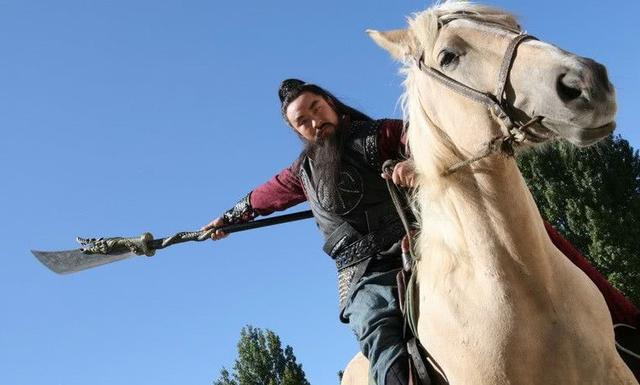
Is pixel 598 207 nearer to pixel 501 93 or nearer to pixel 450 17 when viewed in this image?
pixel 450 17

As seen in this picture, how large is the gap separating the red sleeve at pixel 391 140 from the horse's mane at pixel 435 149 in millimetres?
646

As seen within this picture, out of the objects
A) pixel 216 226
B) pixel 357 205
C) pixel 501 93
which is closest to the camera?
pixel 501 93

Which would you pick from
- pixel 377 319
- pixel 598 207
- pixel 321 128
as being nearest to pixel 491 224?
pixel 377 319

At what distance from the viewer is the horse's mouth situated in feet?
10.8

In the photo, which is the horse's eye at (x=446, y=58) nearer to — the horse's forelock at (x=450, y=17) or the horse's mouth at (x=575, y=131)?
the horse's forelock at (x=450, y=17)

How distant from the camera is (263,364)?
1484 inches

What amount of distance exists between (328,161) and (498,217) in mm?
1601

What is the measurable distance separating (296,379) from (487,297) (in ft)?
109

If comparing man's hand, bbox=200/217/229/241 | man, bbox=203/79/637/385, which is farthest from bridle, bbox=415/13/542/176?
man's hand, bbox=200/217/229/241

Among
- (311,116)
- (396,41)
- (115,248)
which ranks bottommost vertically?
(396,41)

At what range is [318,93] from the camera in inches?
219

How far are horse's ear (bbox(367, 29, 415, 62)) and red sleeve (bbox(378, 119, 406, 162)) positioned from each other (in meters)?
0.64

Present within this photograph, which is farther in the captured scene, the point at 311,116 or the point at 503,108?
the point at 311,116

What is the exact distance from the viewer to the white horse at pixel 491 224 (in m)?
3.60
